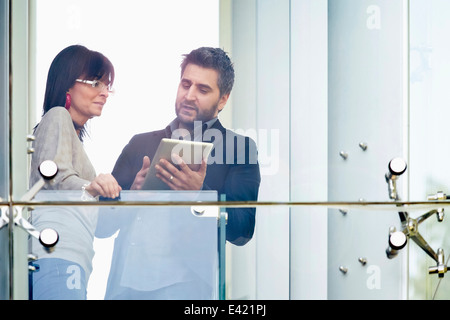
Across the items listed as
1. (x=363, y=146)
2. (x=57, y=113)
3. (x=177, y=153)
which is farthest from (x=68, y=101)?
(x=363, y=146)

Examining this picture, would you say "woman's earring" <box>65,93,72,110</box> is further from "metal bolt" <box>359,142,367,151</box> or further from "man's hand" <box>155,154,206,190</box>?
"metal bolt" <box>359,142,367,151</box>

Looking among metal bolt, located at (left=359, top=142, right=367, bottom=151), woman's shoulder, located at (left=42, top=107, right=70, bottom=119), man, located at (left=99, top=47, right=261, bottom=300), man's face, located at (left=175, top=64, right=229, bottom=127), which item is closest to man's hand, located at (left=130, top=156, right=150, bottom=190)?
man, located at (left=99, top=47, right=261, bottom=300)

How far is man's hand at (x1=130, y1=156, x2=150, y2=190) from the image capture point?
1.82 meters

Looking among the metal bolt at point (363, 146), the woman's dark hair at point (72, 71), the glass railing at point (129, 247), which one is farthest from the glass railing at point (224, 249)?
the woman's dark hair at point (72, 71)

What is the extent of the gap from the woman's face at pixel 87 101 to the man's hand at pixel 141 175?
0.63ft

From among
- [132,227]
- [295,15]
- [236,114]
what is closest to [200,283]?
[132,227]

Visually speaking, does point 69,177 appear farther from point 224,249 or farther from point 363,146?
point 363,146

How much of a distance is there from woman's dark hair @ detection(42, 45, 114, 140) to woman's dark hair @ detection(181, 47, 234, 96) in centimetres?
23

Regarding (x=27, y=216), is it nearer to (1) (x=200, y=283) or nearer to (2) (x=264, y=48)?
(1) (x=200, y=283)

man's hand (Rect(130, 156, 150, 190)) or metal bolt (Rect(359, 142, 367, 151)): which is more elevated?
metal bolt (Rect(359, 142, 367, 151))

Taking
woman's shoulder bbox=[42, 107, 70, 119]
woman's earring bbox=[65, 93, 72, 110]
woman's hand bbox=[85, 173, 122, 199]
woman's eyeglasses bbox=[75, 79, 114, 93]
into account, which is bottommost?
woman's hand bbox=[85, 173, 122, 199]

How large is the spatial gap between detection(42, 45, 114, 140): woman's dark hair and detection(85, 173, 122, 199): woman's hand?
13 centimetres

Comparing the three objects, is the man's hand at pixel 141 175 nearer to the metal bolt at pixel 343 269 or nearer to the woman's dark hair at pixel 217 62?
the woman's dark hair at pixel 217 62

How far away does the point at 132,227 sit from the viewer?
71.2 inches
